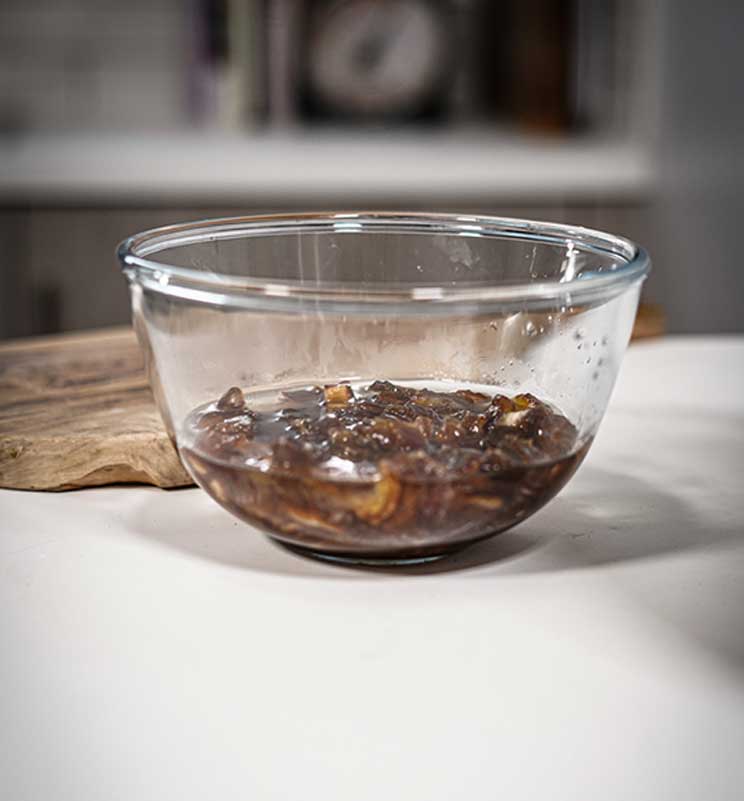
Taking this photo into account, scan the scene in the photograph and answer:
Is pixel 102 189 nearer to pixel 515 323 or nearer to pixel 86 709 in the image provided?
pixel 515 323

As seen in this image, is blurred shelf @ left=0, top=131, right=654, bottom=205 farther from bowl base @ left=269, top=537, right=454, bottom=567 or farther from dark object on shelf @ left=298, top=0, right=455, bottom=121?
bowl base @ left=269, top=537, right=454, bottom=567

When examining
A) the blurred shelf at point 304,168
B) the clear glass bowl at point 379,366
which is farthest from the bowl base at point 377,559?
the blurred shelf at point 304,168

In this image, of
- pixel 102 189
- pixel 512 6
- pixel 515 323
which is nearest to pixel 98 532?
pixel 515 323

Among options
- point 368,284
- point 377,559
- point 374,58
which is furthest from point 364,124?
point 377,559

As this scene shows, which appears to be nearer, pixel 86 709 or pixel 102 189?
pixel 86 709

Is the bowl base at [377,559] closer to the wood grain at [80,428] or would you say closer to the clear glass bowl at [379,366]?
the clear glass bowl at [379,366]

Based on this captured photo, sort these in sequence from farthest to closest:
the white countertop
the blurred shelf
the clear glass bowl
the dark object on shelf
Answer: the dark object on shelf, the blurred shelf, the clear glass bowl, the white countertop

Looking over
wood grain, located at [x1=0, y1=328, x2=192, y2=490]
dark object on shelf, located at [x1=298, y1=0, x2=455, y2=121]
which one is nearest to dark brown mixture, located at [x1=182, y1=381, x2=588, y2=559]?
wood grain, located at [x1=0, y1=328, x2=192, y2=490]
